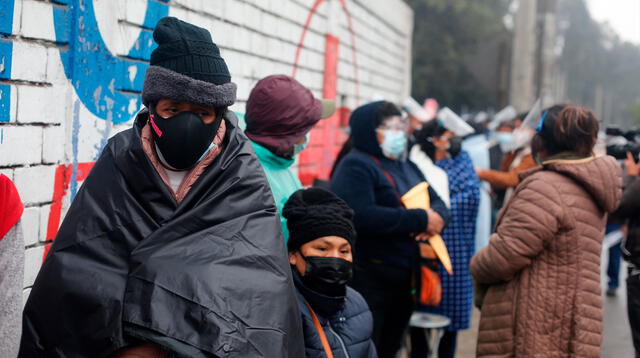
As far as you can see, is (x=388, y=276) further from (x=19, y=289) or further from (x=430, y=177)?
(x=19, y=289)

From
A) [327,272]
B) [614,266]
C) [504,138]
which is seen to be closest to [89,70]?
[327,272]

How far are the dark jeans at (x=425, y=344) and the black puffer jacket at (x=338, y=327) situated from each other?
2.06 metres

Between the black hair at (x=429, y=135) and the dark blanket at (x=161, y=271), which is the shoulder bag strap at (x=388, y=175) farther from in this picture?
the dark blanket at (x=161, y=271)

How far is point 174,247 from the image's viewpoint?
1.81 metres

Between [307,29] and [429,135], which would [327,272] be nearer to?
[429,135]

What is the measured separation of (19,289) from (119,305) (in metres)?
0.42

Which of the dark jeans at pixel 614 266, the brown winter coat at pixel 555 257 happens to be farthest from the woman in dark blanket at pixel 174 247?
the dark jeans at pixel 614 266

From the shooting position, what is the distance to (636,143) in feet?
14.7

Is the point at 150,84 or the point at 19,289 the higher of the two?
the point at 150,84

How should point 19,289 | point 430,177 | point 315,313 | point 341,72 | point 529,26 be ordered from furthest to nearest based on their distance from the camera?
1. point 529,26
2. point 341,72
3. point 430,177
4. point 315,313
5. point 19,289

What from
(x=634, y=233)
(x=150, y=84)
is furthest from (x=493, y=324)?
(x=150, y=84)

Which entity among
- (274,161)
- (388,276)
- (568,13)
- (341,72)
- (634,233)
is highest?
(568,13)

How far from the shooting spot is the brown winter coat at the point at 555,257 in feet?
11.3

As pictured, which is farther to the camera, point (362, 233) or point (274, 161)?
point (362, 233)
